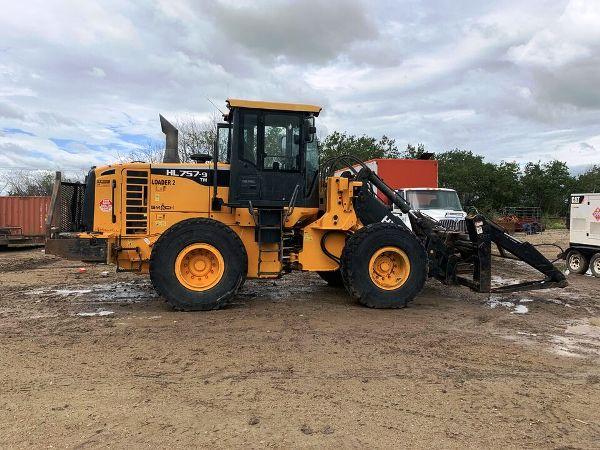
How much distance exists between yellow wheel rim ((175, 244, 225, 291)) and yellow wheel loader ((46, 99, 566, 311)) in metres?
0.02

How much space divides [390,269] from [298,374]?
359cm

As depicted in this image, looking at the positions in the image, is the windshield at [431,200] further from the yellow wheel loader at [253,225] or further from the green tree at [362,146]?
the green tree at [362,146]

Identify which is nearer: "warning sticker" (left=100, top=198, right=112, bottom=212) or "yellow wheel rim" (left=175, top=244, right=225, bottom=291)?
"yellow wheel rim" (left=175, top=244, right=225, bottom=291)

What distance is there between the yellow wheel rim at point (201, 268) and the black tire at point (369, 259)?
1949 mm

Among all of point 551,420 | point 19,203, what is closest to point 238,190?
point 551,420

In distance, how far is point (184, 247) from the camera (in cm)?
755

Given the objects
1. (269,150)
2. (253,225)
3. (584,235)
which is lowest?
(584,235)

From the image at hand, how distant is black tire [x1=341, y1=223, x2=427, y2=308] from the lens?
7863mm

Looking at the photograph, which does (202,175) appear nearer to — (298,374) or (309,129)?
(309,129)

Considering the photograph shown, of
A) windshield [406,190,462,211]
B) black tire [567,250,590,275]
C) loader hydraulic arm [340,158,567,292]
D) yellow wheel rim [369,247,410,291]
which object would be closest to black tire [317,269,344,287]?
loader hydraulic arm [340,158,567,292]

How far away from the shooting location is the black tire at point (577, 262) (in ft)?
42.0

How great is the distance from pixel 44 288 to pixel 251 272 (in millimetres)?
4558

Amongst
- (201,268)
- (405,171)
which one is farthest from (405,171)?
(201,268)

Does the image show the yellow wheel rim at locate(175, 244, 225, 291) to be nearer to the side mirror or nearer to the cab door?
the cab door
